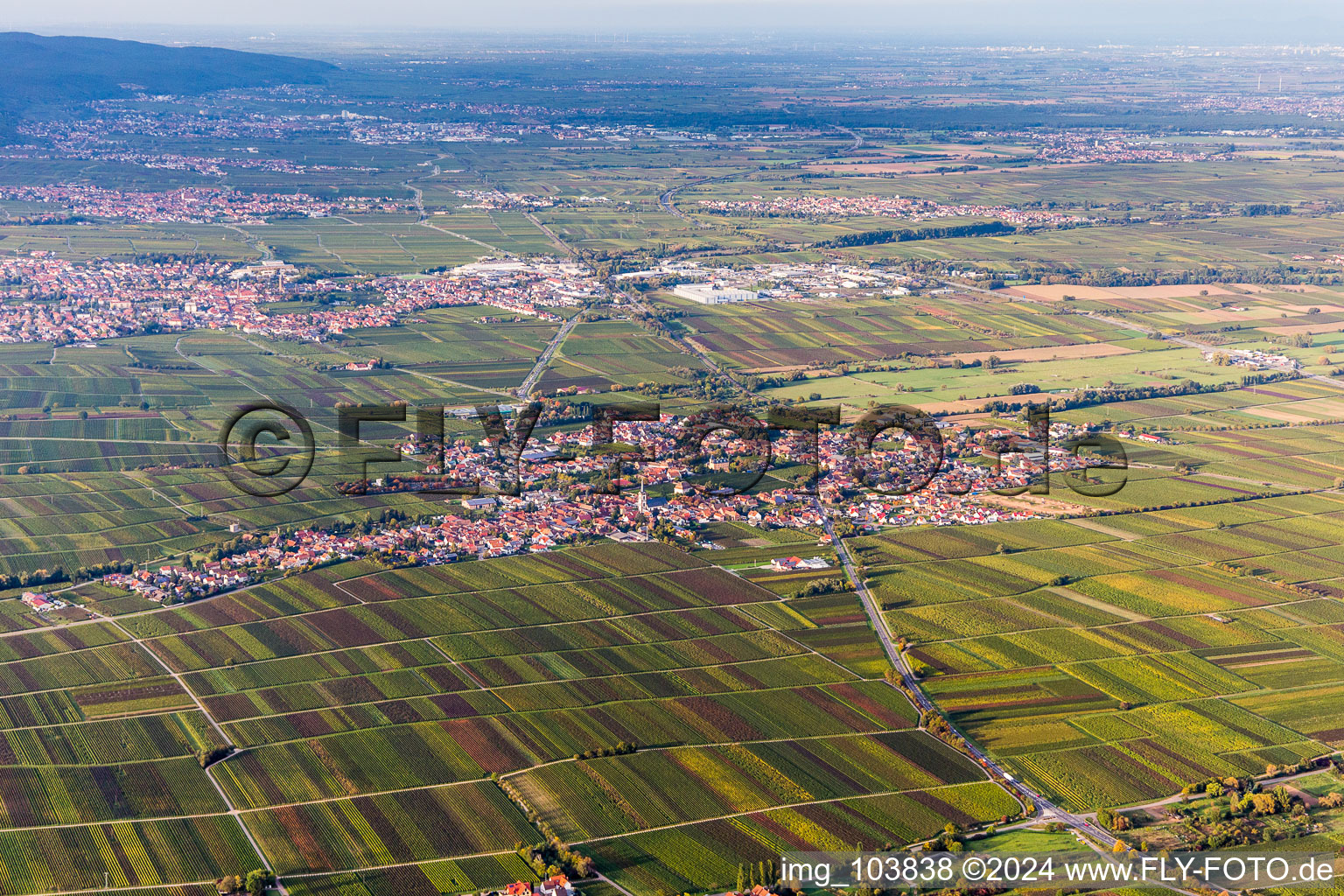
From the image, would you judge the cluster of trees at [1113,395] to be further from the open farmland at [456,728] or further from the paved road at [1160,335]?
the open farmland at [456,728]

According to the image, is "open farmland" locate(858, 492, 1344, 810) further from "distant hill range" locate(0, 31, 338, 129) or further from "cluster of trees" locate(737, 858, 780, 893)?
"distant hill range" locate(0, 31, 338, 129)

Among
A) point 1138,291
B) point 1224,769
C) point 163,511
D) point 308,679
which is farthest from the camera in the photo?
point 1138,291

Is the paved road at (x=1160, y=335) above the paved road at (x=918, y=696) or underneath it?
above

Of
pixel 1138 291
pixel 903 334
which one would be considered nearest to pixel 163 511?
pixel 903 334

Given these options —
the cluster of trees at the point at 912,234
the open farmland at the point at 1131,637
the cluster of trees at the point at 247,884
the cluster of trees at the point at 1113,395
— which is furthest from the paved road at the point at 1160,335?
the cluster of trees at the point at 247,884

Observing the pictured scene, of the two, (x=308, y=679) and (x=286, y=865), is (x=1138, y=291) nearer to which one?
(x=308, y=679)

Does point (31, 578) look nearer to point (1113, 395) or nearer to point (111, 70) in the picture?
point (1113, 395)
